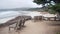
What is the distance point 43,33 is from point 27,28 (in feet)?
0.64

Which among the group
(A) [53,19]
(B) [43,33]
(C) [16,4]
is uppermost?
(C) [16,4]

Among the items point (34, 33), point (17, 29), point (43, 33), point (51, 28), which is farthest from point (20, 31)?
point (51, 28)

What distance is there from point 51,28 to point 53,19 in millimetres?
111

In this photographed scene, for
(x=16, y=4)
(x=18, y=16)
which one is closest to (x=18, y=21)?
(x=18, y=16)

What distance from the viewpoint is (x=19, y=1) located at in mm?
1570

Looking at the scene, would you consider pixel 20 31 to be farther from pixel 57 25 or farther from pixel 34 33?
pixel 57 25

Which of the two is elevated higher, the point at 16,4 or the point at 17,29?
the point at 16,4

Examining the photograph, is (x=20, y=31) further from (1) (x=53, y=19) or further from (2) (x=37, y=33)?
(1) (x=53, y=19)

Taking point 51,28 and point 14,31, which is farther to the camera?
point 51,28

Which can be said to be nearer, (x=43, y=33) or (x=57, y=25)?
(x=43, y=33)

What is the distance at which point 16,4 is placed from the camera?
1.57 meters

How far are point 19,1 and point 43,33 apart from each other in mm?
463

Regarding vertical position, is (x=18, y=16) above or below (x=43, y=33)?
above

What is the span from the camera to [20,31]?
1516 millimetres
